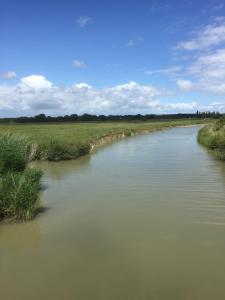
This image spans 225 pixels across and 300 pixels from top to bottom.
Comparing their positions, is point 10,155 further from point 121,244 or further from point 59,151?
point 59,151

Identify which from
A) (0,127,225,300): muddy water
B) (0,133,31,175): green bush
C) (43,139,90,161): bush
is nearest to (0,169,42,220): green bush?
(0,127,225,300): muddy water

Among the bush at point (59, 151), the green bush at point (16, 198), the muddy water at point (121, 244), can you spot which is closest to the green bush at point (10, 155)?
the muddy water at point (121, 244)

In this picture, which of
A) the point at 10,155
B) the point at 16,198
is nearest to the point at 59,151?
the point at 10,155

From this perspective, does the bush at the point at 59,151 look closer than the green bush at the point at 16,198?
No

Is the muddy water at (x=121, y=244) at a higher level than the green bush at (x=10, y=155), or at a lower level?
lower

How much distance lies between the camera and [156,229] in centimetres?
992

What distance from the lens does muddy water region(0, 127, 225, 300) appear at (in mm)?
6805

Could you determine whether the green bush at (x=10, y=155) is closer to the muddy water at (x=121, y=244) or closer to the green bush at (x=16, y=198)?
the muddy water at (x=121, y=244)

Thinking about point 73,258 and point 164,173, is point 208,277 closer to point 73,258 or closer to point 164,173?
point 73,258

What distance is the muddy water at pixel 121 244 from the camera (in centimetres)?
680

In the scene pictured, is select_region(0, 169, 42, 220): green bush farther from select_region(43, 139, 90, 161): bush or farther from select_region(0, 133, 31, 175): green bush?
select_region(43, 139, 90, 161): bush

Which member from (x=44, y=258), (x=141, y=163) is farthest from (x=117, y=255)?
(x=141, y=163)

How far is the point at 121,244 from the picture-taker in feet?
29.2

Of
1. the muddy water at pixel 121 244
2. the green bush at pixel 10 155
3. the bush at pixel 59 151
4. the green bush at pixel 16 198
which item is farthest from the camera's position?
the bush at pixel 59 151
